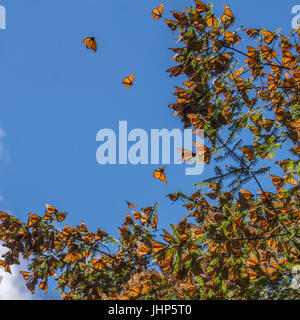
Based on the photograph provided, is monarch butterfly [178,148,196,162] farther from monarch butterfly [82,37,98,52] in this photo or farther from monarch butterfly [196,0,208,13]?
monarch butterfly [82,37,98,52]

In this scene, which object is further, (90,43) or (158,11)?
(90,43)

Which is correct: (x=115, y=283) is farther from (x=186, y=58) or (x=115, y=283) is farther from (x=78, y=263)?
(x=186, y=58)

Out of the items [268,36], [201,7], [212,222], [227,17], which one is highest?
[201,7]

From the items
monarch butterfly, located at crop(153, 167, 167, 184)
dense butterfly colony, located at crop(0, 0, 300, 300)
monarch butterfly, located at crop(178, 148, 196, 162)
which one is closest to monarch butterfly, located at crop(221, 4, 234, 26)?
dense butterfly colony, located at crop(0, 0, 300, 300)

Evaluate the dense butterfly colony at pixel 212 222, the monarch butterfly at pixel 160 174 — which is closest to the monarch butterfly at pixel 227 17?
the dense butterfly colony at pixel 212 222

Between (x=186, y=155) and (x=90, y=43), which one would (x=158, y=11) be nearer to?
(x=90, y=43)

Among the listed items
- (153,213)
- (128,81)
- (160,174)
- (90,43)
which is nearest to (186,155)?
(160,174)

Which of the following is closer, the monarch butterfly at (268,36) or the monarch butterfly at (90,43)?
the monarch butterfly at (268,36)

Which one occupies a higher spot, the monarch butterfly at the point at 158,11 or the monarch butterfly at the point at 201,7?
the monarch butterfly at the point at 158,11

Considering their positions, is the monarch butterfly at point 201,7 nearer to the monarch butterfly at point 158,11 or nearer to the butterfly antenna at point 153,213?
the monarch butterfly at point 158,11

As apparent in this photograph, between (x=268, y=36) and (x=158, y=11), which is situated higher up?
(x=158, y=11)
